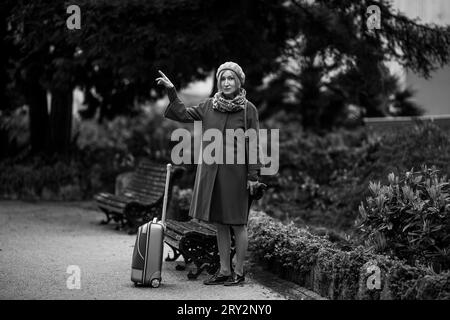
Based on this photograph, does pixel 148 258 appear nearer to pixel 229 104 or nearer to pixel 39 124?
pixel 229 104

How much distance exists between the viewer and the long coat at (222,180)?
5.28m

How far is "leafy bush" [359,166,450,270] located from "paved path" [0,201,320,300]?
3.42 ft

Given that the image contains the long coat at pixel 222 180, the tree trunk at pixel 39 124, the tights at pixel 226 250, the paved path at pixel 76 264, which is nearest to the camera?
the paved path at pixel 76 264

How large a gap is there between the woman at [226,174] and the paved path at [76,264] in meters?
0.40

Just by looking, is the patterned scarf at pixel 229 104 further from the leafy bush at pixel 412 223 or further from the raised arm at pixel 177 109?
the leafy bush at pixel 412 223

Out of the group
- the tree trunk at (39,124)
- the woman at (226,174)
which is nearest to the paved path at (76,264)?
the woman at (226,174)

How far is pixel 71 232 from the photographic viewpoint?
8.26 metres

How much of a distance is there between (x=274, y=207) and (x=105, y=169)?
4.18 meters

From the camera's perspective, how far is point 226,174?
5301 millimetres

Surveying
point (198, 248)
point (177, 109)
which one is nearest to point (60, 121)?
point (198, 248)

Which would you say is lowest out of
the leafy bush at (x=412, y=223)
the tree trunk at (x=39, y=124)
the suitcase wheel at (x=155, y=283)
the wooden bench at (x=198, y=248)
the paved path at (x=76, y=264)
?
the paved path at (x=76, y=264)

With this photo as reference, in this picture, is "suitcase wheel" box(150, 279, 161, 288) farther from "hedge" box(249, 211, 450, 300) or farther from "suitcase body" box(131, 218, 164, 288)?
"hedge" box(249, 211, 450, 300)

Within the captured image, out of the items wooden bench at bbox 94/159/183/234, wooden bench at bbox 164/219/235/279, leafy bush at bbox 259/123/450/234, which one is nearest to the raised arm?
wooden bench at bbox 164/219/235/279

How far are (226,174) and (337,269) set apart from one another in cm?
122
